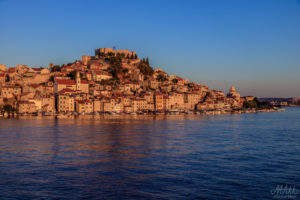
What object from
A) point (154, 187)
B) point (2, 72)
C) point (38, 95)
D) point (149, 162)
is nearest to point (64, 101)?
point (38, 95)

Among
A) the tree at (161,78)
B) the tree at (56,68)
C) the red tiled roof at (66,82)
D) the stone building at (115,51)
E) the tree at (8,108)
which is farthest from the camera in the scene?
the stone building at (115,51)

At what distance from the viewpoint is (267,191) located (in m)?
14.2

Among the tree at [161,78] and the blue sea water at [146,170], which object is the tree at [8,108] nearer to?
the blue sea water at [146,170]

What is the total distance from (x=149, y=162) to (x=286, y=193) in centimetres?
896

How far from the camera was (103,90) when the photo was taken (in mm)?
90062

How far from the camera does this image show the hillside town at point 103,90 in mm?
77062

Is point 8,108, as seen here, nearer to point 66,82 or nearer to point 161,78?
point 66,82

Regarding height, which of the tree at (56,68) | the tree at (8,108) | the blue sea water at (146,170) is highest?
the tree at (56,68)

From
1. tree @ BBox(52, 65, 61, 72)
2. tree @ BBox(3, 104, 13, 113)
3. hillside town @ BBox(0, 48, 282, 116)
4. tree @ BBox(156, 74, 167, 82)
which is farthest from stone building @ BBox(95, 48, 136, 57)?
tree @ BBox(3, 104, 13, 113)

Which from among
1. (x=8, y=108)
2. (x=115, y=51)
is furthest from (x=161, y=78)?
(x=8, y=108)

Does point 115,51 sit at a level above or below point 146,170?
above

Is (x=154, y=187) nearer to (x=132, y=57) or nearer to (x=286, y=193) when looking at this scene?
(x=286, y=193)

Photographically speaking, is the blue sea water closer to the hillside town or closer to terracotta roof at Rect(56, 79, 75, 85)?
the hillside town

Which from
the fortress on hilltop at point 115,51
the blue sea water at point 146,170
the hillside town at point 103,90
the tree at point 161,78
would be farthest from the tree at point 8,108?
the tree at point 161,78
